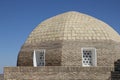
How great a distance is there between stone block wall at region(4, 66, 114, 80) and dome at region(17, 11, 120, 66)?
50.8 inches

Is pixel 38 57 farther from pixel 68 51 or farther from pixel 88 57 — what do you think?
pixel 88 57

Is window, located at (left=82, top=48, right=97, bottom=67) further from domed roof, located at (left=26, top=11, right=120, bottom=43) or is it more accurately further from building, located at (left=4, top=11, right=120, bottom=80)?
domed roof, located at (left=26, top=11, right=120, bottom=43)

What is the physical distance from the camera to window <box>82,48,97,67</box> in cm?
1688

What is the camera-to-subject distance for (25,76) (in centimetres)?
1569

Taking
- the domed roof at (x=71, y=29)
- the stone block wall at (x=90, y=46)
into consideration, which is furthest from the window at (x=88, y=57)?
the domed roof at (x=71, y=29)

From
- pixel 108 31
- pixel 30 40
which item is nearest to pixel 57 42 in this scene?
pixel 30 40

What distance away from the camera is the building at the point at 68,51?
15.3m

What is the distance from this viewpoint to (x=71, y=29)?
17.5 meters

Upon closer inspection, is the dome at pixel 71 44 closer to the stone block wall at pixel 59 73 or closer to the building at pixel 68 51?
the building at pixel 68 51

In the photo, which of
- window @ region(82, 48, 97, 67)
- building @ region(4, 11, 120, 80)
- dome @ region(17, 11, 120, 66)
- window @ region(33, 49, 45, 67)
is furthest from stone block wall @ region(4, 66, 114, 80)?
window @ region(33, 49, 45, 67)

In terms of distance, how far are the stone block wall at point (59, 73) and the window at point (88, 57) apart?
169 cm

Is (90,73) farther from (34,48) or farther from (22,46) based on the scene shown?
(22,46)

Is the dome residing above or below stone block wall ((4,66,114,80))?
above

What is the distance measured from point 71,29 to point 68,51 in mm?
1544
